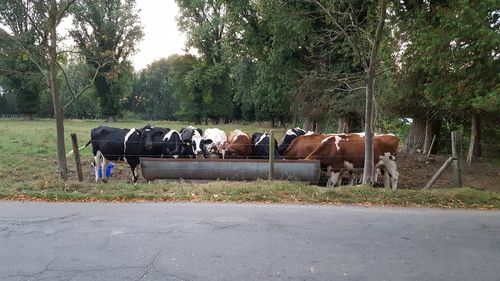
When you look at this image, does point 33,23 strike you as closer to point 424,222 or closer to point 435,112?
point 424,222

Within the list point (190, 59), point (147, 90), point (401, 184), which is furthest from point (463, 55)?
point (147, 90)

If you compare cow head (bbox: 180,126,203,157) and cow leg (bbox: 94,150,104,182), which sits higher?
cow head (bbox: 180,126,203,157)

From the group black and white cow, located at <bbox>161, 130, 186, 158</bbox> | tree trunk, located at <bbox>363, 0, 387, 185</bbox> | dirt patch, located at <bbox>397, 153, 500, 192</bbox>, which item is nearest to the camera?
tree trunk, located at <bbox>363, 0, 387, 185</bbox>

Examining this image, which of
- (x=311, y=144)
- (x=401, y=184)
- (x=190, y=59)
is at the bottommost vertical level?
(x=401, y=184)

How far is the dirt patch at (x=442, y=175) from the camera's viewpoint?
13.7 meters

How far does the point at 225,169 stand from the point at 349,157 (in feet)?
13.9

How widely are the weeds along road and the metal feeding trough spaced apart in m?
3.73

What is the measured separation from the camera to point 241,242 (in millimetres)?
6383

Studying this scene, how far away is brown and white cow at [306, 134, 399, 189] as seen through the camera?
46.0 ft

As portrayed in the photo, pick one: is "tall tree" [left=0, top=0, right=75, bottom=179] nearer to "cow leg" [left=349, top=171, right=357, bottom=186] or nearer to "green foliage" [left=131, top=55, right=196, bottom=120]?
"cow leg" [left=349, top=171, right=357, bottom=186]

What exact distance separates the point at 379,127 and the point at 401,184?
8.64 meters

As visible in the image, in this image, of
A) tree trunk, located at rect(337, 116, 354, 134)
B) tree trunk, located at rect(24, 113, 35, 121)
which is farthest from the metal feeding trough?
tree trunk, located at rect(24, 113, 35, 121)

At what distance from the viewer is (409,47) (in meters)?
15.2

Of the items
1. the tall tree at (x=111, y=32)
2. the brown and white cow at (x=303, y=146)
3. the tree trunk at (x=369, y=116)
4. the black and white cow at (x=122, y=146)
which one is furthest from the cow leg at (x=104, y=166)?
the tall tree at (x=111, y=32)
